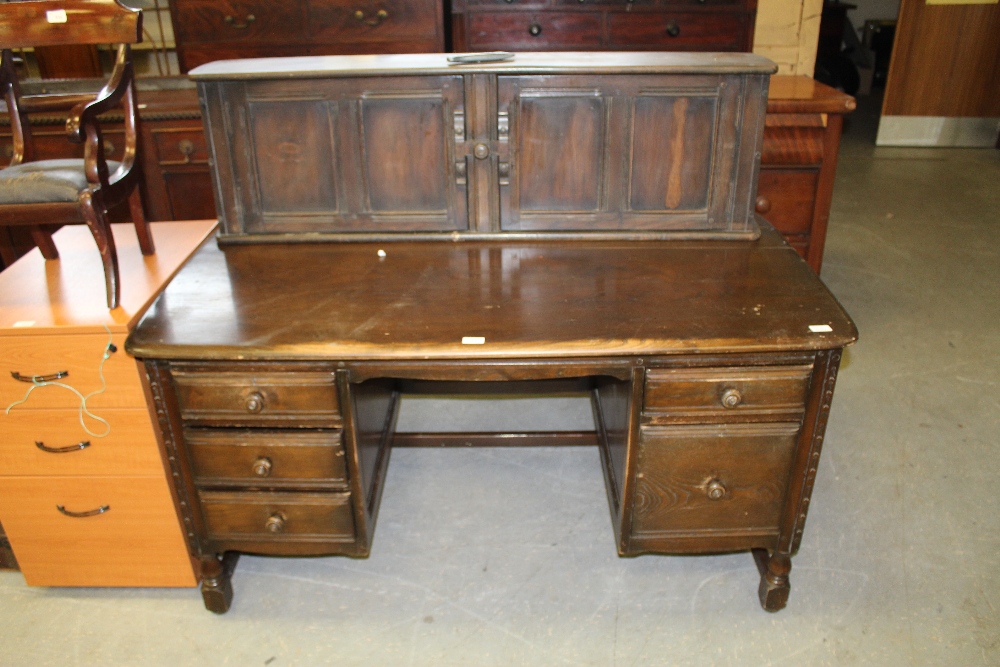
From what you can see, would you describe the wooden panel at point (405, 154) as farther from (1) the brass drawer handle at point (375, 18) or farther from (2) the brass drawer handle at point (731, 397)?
(1) the brass drawer handle at point (375, 18)

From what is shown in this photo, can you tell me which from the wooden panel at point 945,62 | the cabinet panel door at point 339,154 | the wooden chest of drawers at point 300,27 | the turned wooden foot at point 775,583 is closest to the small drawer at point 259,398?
the cabinet panel door at point 339,154

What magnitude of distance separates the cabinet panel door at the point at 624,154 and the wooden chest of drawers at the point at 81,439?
102 cm

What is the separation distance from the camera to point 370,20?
394 centimetres

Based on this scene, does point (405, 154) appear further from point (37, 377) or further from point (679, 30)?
point (679, 30)

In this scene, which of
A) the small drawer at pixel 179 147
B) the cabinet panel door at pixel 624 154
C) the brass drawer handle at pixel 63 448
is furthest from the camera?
the small drawer at pixel 179 147

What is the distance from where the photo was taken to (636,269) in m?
2.04

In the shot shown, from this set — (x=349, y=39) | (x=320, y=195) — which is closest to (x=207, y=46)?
(x=349, y=39)

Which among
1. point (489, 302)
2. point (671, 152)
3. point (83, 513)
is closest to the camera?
point (489, 302)

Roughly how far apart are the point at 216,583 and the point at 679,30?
11.5ft

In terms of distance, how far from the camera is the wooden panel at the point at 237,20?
389cm

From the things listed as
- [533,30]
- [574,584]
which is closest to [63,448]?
[574,584]

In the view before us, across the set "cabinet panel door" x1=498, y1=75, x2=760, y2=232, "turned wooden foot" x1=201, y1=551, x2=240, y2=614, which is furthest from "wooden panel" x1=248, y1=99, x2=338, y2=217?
"turned wooden foot" x1=201, y1=551, x2=240, y2=614

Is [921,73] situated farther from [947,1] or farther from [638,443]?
[638,443]

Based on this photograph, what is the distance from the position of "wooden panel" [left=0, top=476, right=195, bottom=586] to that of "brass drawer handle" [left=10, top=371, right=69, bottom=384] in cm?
29
